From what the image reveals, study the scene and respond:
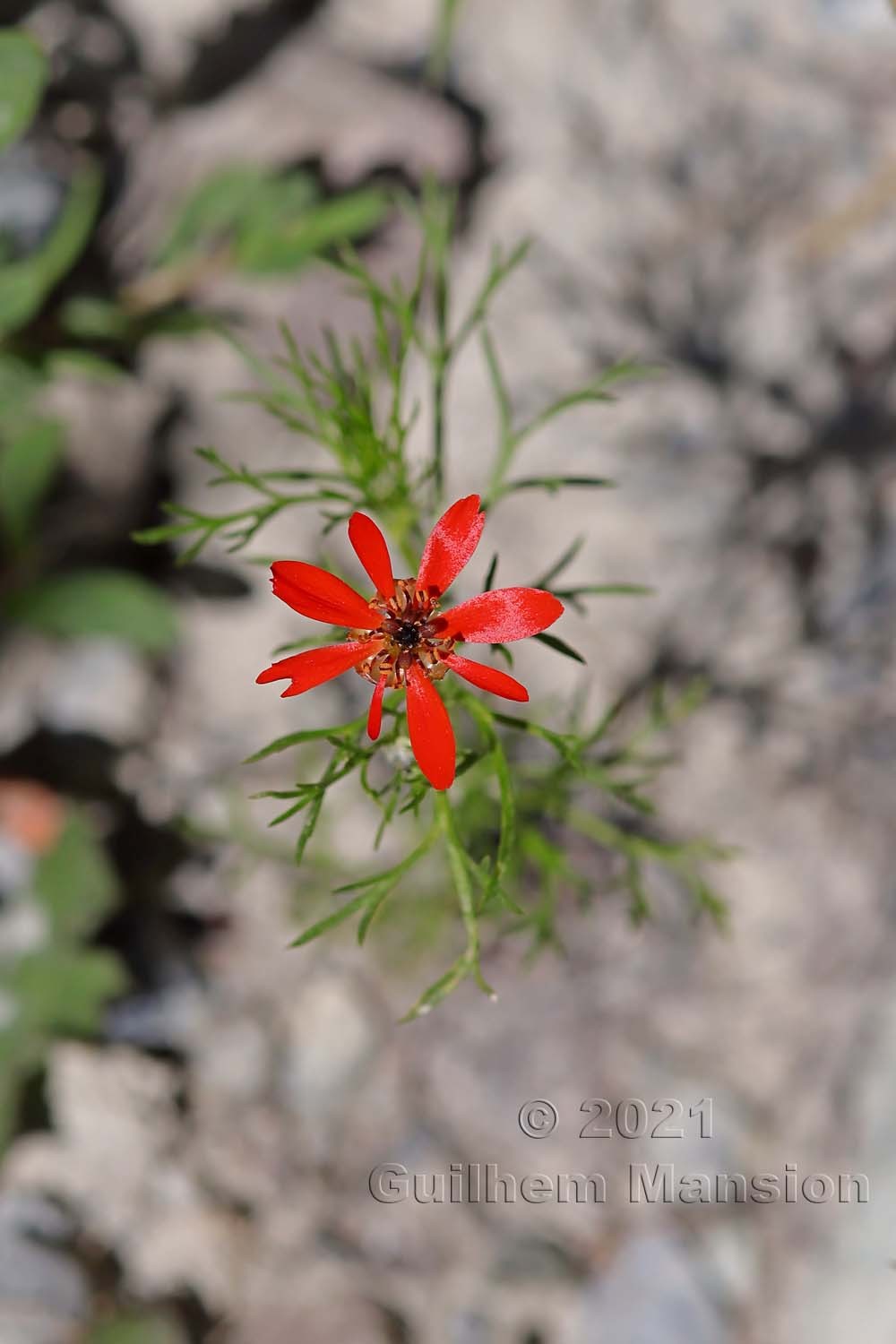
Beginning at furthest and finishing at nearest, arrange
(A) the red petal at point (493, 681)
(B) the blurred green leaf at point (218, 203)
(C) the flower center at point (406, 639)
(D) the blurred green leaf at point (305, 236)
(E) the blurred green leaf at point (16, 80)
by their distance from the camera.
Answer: (B) the blurred green leaf at point (218, 203), (D) the blurred green leaf at point (305, 236), (E) the blurred green leaf at point (16, 80), (C) the flower center at point (406, 639), (A) the red petal at point (493, 681)

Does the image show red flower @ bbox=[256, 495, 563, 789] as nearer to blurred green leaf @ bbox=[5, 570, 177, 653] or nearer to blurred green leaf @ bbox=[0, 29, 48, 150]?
blurred green leaf @ bbox=[0, 29, 48, 150]

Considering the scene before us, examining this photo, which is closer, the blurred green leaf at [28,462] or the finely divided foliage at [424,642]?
the finely divided foliage at [424,642]

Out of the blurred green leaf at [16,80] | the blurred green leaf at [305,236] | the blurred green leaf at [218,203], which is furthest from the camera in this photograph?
the blurred green leaf at [218,203]

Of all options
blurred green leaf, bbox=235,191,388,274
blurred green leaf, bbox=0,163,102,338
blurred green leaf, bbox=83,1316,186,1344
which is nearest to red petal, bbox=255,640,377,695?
blurred green leaf, bbox=0,163,102,338

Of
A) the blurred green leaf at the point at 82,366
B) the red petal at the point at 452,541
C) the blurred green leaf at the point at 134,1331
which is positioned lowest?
the blurred green leaf at the point at 134,1331

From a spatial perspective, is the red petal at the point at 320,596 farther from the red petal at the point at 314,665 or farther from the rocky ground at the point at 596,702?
the rocky ground at the point at 596,702

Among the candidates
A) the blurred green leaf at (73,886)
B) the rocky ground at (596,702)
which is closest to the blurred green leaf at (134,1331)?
the rocky ground at (596,702)

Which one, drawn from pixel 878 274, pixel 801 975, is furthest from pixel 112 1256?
pixel 878 274
